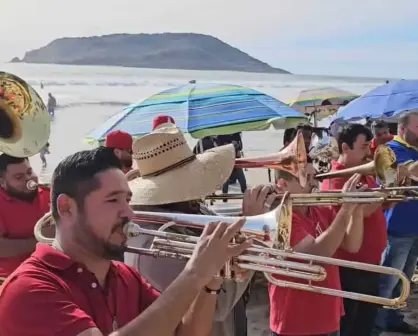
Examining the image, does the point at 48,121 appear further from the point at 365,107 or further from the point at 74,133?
the point at 74,133

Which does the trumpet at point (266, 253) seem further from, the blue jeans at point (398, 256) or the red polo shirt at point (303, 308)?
the blue jeans at point (398, 256)

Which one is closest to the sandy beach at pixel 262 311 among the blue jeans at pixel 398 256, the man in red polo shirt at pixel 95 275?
the blue jeans at pixel 398 256

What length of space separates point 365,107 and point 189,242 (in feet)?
18.2

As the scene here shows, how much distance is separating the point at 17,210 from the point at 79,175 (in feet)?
6.76

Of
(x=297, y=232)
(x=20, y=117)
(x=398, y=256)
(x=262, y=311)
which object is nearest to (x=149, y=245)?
(x=297, y=232)

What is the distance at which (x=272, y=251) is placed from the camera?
7.04 ft

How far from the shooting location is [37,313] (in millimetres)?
1684

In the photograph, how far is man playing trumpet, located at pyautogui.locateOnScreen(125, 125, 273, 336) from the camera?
2.38 m

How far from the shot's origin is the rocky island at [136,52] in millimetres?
56438

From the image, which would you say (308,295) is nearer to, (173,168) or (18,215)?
(173,168)

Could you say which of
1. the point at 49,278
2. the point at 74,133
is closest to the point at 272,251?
the point at 49,278

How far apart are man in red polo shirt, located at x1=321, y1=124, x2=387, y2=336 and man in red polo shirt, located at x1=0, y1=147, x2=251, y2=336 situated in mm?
2157

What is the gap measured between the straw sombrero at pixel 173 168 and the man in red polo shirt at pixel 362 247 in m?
1.45

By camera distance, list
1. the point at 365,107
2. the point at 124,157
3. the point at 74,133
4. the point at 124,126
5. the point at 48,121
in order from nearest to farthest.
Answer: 1. the point at 48,121
2. the point at 124,157
3. the point at 124,126
4. the point at 365,107
5. the point at 74,133
